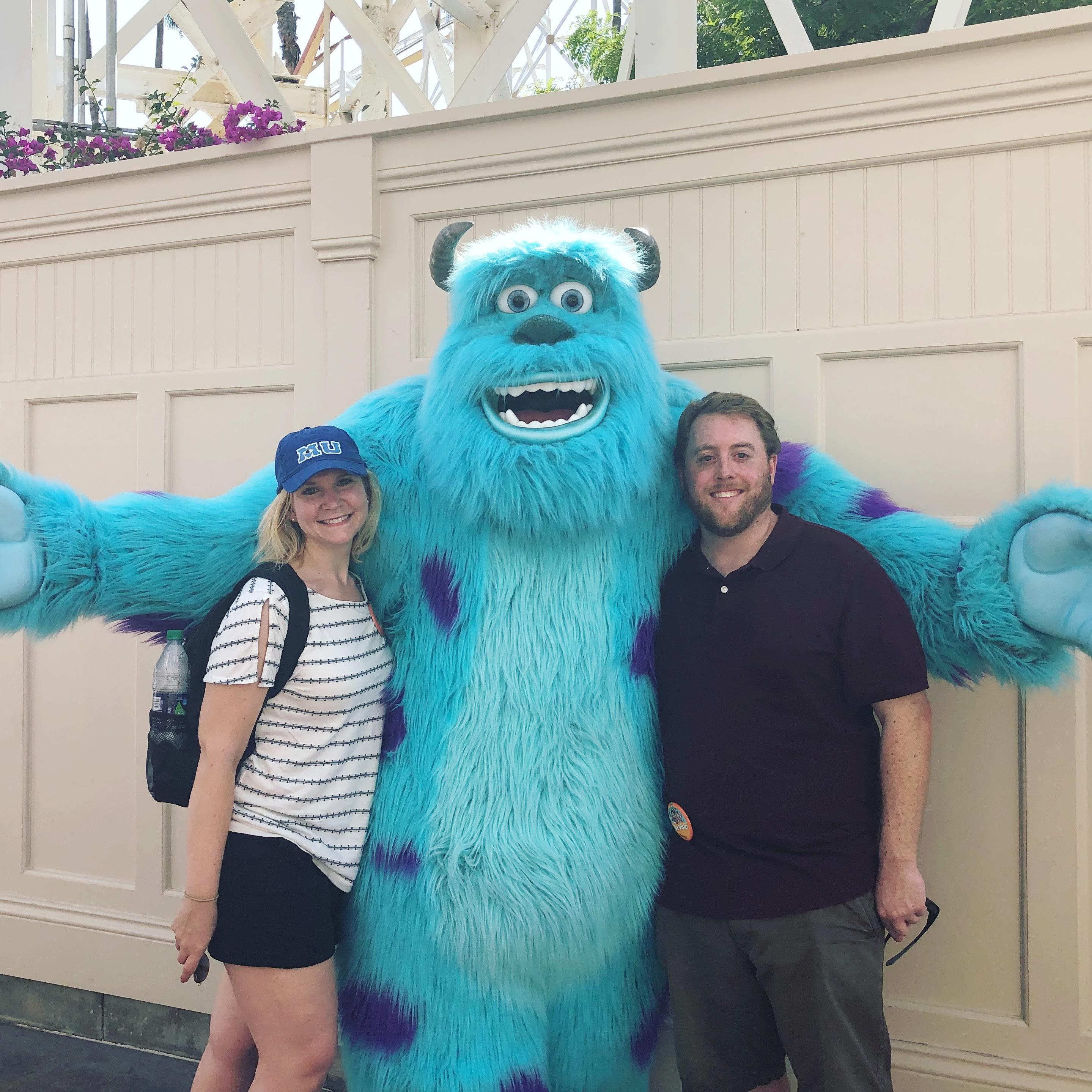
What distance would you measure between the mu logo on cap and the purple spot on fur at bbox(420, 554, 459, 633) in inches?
11.5

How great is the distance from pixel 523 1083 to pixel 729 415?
1.30 metres

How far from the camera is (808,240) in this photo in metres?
2.06

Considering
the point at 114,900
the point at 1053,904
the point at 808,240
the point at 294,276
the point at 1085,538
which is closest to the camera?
the point at 1085,538

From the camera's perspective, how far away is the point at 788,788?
1.56 meters

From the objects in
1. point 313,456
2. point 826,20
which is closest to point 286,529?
point 313,456

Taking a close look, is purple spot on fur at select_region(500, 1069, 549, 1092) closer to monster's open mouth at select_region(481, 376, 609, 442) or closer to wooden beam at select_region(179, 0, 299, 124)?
monster's open mouth at select_region(481, 376, 609, 442)

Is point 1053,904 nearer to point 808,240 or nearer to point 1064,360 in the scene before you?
point 1064,360

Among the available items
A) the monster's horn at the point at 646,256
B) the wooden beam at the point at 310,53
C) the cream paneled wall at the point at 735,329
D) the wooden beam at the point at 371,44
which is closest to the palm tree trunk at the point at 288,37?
the wooden beam at the point at 310,53

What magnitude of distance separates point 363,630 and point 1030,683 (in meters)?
1.26

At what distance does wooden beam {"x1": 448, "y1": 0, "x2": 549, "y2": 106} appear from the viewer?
9.50 feet

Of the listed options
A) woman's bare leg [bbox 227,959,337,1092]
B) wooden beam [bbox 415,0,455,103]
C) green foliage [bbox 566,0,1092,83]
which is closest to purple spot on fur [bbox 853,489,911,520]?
woman's bare leg [bbox 227,959,337,1092]

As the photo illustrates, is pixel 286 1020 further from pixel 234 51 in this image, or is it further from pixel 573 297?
pixel 234 51

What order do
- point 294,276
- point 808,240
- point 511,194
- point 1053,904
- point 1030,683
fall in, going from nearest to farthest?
point 1030,683 → point 1053,904 → point 808,240 → point 511,194 → point 294,276

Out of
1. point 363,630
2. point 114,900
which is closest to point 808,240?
point 363,630
